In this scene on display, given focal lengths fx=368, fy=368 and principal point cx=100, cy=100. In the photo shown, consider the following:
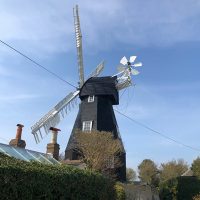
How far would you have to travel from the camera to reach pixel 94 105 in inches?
1444

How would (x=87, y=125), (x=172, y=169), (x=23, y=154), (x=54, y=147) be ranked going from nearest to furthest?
(x=23, y=154) → (x=54, y=147) → (x=87, y=125) → (x=172, y=169)

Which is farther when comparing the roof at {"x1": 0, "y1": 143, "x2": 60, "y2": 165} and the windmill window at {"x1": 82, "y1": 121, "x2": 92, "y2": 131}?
the windmill window at {"x1": 82, "y1": 121, "x2": 92, "y2": 131}

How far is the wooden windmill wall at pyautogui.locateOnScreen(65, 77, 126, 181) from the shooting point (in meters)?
36.0

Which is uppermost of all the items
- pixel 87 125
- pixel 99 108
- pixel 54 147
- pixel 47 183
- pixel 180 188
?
pixel 99 108

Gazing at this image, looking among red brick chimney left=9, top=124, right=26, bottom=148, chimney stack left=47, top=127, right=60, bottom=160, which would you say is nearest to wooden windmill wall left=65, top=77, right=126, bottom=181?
chimney stack left=47, top=127, right=60, bottom=160

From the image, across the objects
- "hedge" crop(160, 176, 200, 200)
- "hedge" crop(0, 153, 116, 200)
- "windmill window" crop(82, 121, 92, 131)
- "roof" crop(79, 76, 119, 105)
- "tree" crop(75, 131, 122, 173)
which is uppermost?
"roof" crop(79, 76, 119, 105)

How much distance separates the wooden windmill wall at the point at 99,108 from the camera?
118 ft

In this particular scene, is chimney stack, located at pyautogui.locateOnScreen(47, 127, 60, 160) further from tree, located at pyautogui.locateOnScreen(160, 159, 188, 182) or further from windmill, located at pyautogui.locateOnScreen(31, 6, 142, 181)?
tree, located at pyautogui.locateOnScreen(160, 159, 188, 182)

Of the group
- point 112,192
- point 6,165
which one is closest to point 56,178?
point 6,165

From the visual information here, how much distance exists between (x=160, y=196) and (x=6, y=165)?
86.8 feet

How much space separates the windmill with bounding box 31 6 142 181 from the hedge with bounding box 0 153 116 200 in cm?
1883

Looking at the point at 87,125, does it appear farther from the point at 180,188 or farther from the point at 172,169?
the point at 172,169

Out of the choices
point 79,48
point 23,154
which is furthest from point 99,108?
point 23,154

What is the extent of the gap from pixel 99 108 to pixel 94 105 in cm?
59
